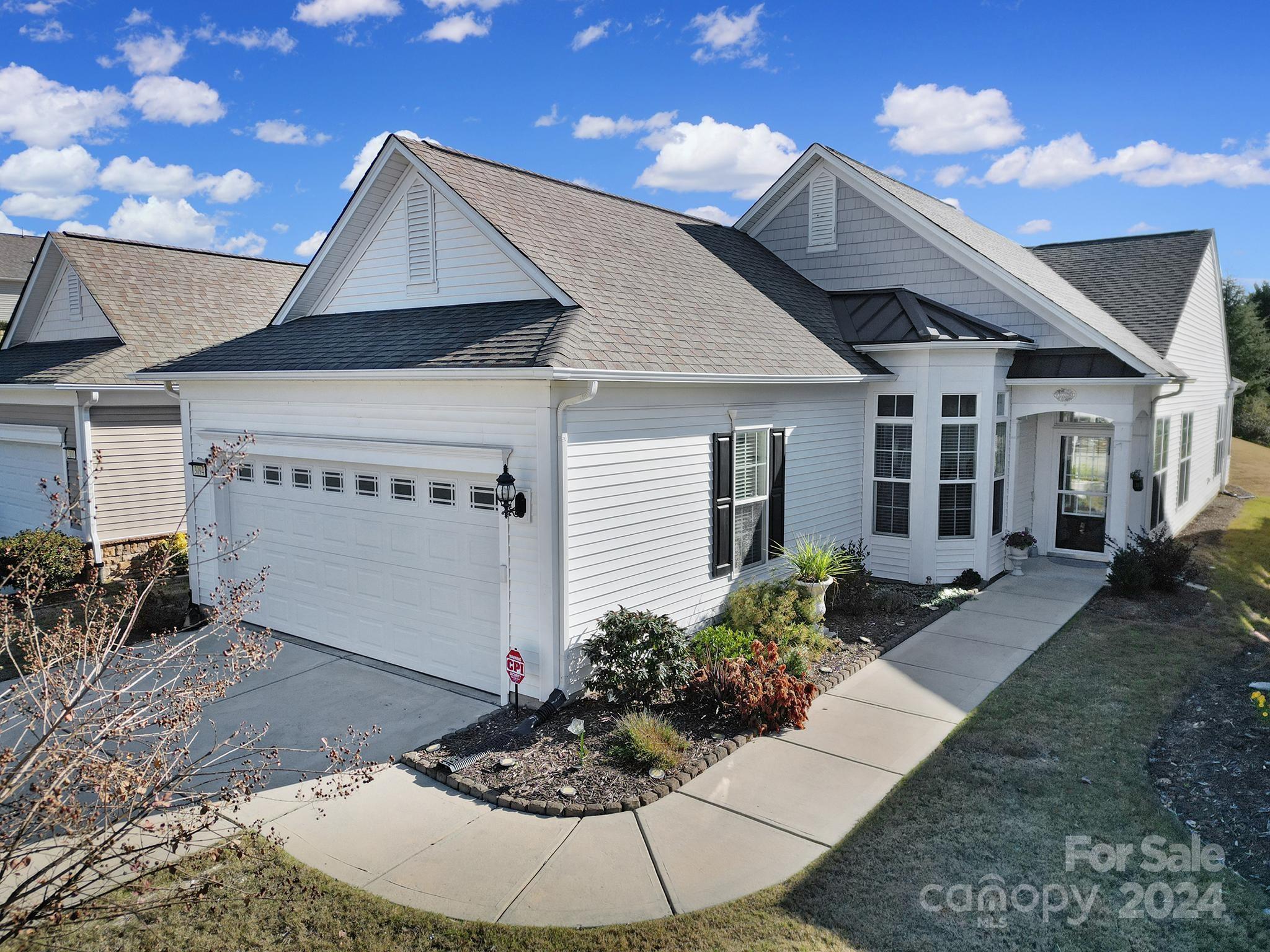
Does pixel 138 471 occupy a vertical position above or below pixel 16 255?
below

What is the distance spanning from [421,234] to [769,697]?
724 centimetres

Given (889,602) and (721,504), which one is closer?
(721,504)

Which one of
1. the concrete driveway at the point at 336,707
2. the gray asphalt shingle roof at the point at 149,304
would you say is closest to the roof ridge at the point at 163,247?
the gray asphalt shingle roof at the point at 149,304

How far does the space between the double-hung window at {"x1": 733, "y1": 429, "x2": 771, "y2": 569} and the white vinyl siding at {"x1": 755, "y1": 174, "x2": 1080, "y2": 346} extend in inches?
221

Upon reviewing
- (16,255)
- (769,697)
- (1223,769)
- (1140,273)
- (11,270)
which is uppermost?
(16,255)

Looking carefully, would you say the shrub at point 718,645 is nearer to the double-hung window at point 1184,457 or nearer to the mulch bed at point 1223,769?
the mulch bed at point 1223,769

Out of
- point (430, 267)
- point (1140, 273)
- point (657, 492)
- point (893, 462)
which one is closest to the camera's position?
point (657, 492)

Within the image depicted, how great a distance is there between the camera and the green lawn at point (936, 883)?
5.16m

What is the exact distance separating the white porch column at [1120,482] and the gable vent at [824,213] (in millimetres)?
5993

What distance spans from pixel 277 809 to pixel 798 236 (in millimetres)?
13578

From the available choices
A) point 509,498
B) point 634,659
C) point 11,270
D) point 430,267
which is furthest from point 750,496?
point 11,270

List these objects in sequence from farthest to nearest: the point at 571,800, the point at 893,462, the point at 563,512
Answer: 1. the point at 893,462
2. the point at 563,512
3. the point at 571,800

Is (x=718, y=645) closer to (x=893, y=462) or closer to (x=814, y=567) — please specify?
(x=814, y=567)

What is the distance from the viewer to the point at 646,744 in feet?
24.2
